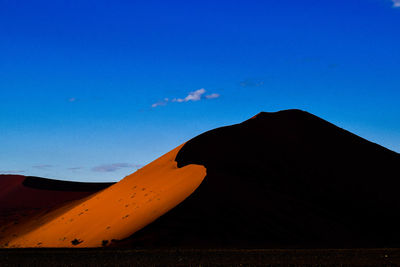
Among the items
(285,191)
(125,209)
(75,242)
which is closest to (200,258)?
(75,242)

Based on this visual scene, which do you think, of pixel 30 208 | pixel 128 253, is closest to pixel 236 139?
pixel 128 253

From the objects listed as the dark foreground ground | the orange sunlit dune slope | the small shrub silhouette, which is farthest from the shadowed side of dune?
the small shrub silhouette

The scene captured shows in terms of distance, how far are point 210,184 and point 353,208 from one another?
36.2 ft

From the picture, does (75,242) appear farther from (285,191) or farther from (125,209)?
(285,191)

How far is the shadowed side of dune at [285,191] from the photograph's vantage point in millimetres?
24031

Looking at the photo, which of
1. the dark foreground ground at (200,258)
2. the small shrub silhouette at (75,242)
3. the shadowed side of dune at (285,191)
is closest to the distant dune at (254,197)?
the shadowed side of dune at (285,191)

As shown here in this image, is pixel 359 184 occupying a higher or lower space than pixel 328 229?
higher

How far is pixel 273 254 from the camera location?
59.0 ft

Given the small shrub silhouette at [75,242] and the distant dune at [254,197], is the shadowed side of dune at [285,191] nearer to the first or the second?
the distant dune at [254,197]

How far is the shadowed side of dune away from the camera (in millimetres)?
24031

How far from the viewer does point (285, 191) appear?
32469 millimetres

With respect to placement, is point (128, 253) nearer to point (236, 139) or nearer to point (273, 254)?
point (273, 254)

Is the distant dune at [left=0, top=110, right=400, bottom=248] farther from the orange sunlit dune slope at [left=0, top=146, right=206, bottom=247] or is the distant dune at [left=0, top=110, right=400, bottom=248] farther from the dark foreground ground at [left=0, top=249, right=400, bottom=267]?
the dark foreground ground at [left=0, top=249, right=400, bottom=267]

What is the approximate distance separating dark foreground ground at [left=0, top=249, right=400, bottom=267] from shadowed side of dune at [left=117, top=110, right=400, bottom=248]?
3.82 metres
